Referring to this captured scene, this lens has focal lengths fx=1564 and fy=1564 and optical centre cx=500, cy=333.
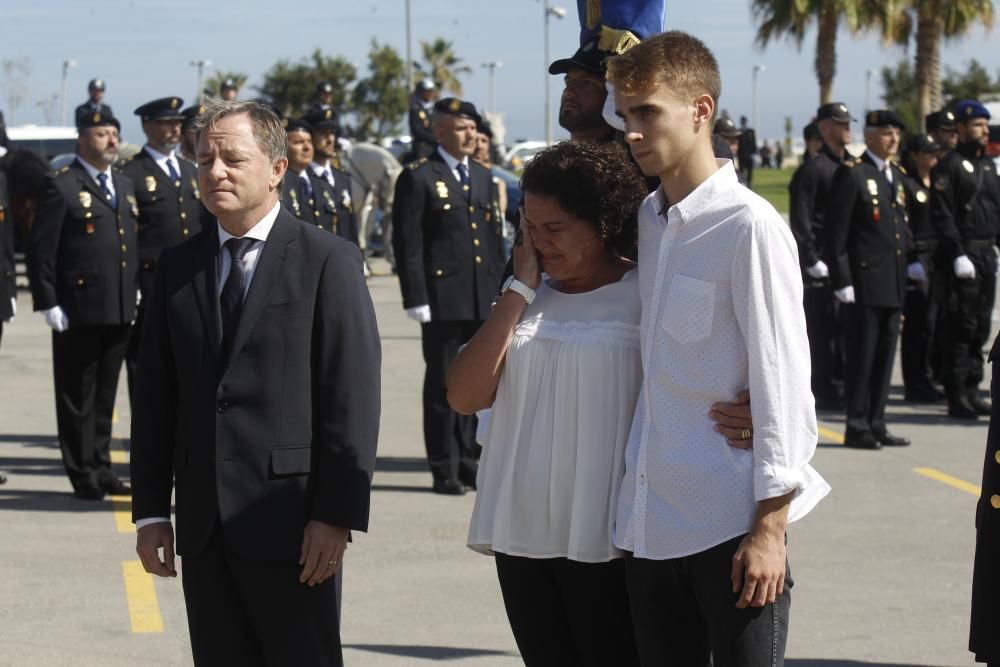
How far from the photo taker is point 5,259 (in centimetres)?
949

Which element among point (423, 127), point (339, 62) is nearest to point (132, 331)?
point (423, 127)

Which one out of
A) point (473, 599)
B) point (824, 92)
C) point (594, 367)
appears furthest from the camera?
point (824, 92)

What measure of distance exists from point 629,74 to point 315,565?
4.64 ft

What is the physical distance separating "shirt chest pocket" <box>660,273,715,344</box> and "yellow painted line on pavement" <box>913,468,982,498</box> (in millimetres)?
5864

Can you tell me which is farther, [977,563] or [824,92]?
[824,92]

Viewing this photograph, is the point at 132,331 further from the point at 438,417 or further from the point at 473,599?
the point at 473,599

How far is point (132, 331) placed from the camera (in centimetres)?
895

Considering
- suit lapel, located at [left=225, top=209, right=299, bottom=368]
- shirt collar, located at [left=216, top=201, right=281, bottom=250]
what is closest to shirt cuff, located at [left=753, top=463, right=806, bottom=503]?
suit lapel, located at [left=225, top=209, right=299, bottom=368]

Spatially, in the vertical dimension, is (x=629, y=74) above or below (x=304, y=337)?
above

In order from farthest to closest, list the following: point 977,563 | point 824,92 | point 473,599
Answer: point 824,92 → point 473,599 → point 977,563

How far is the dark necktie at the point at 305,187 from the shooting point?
9.75 m

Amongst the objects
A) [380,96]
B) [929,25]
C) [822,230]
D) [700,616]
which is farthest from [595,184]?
[380,96]

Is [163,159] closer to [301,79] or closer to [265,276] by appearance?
[265,276]

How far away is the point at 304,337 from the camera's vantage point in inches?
152
